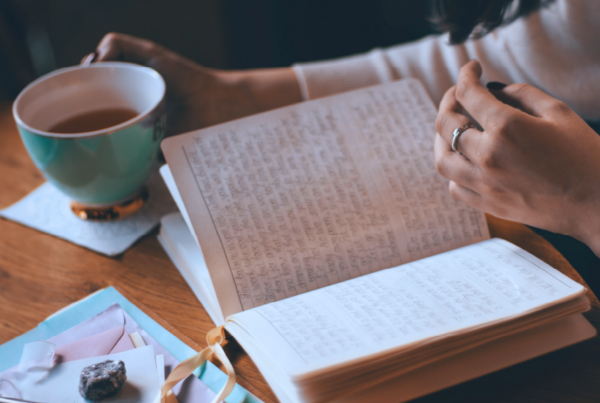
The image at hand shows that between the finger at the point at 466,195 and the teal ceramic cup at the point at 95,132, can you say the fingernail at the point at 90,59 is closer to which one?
the teal ceramic cup at the point at 95,132

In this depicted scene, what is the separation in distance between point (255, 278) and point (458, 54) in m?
0.51

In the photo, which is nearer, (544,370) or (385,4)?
(544,370)

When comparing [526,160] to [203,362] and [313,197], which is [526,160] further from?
[203,362]

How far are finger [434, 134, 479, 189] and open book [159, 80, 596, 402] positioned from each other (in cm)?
4

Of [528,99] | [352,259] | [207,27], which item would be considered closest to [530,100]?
[528,99]

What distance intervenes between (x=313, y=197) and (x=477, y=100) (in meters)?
0.19

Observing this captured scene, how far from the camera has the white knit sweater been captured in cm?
64

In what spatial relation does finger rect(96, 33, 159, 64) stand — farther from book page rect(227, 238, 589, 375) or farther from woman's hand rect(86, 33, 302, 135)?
book page rect(227, 238, 589, 375)

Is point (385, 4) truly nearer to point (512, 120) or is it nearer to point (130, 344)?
point (512, 120)

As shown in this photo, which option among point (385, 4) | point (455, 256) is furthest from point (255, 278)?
point (385, 4)

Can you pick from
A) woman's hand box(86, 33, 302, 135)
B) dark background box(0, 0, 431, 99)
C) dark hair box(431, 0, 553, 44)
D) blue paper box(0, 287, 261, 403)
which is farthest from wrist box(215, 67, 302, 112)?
dark background box(0, 0, 431, 99)

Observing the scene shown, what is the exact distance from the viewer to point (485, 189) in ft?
1.46

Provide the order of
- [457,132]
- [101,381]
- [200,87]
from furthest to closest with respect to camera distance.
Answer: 1. [200,87]
2. [457,132]
3. [101,381]

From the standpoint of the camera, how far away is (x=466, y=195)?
18.5 inches
